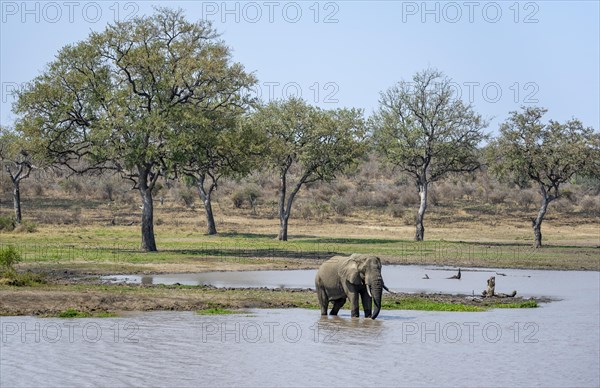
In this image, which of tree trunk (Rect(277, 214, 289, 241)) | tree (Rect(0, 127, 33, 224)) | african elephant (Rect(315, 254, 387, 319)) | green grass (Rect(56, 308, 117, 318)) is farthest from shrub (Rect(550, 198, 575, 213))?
green grass (Rect(56, 308, 117, 318))

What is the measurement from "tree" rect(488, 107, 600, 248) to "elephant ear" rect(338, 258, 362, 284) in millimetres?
37775

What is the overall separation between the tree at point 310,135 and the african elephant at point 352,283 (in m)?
36.5

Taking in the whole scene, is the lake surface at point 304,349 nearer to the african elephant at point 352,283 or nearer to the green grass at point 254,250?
the african elephant at point 352,283

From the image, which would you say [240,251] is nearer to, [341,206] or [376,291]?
[376,291]

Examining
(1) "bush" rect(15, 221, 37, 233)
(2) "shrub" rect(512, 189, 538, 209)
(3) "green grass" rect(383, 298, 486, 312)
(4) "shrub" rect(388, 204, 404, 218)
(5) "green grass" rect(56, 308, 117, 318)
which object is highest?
(2) "shrub" rect(512, 189, 538, 209)

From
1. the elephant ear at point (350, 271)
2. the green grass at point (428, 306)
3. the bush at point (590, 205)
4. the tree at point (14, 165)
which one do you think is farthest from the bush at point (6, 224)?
the bush at point (590, 205)

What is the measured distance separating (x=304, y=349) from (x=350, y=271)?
3.95 metres

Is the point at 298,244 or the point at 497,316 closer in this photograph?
the point at 497,316

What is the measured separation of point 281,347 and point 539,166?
43.6 m

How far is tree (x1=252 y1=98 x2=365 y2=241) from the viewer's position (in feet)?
207

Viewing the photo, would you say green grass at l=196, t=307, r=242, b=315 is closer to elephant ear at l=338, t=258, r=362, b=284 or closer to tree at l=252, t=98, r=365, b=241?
elephant ear at l=338, t=258, r=362, b=284

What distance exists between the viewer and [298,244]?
57.9 meters

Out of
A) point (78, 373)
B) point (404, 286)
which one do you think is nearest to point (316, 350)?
point (78, 373)

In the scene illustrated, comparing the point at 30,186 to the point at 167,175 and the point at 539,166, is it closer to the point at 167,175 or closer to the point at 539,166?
the point at 167,175
